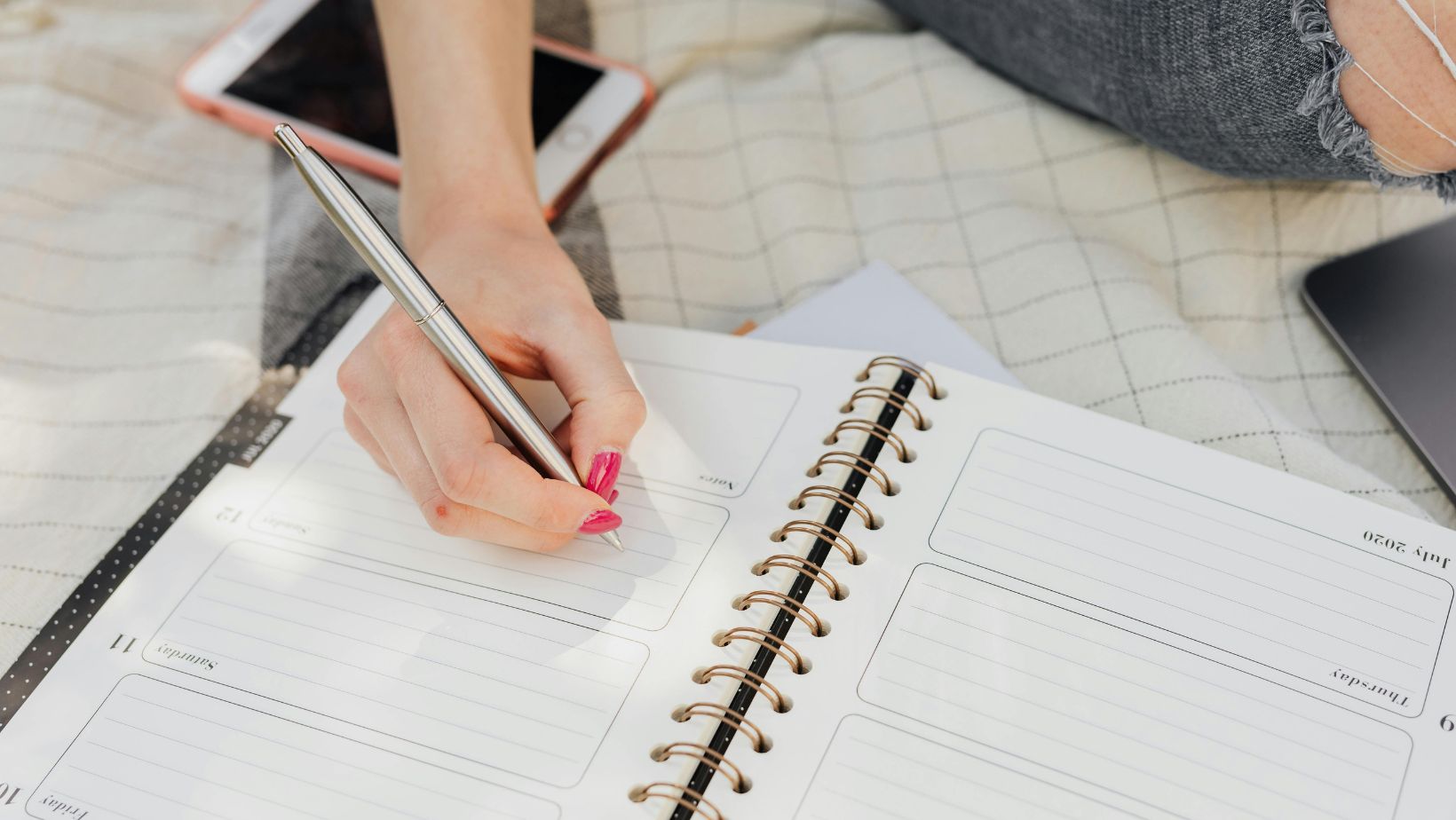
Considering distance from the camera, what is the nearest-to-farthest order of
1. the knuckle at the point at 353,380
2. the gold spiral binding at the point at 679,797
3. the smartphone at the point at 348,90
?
the gold spiral binding at the point at 679,797 → the knuckle at the point at 353,380 → the smartphone at the point at 348,90

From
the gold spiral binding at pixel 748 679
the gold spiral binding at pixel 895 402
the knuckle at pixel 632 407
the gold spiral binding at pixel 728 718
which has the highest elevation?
the gold spiral binding at pixel 895 402

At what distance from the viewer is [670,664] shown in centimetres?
47

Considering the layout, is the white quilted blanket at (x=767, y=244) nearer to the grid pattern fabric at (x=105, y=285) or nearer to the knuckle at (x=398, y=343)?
the grid pattern fabric at (x=105, y=285)

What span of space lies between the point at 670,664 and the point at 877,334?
25 cm

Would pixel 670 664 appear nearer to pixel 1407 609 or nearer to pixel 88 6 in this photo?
pixel 1407 609

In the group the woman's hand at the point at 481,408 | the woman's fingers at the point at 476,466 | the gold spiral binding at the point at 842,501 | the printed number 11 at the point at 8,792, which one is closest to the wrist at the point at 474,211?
the woman's hand at the point at 481,408

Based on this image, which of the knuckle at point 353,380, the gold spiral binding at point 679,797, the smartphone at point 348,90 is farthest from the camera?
the smartphone at point 348,90

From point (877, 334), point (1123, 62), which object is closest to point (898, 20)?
point (1123, 62)

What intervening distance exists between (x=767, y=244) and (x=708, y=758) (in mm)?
373

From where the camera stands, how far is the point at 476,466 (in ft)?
1.57

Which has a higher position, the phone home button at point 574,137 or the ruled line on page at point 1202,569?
the phone home button at point 574,137

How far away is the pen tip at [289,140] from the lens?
451 millimetres

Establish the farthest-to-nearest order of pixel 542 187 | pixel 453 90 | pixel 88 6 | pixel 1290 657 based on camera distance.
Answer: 1. pixel 88 6
2. pixel 542 187
3. pixel 453 90
4. pixel 1290 657

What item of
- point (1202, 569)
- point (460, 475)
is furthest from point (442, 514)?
point (1202, 569)
